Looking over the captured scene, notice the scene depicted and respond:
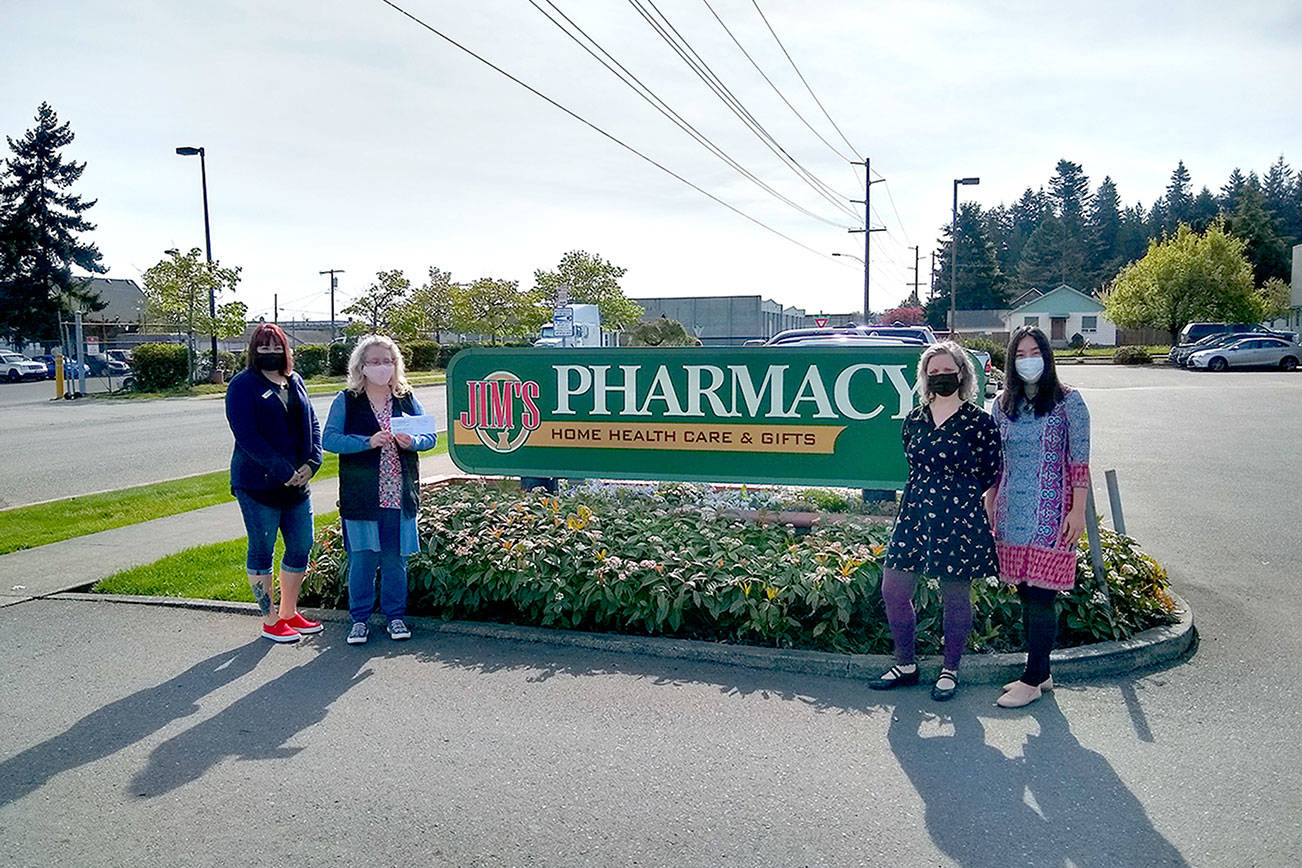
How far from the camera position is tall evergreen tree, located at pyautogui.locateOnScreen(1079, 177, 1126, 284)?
99.4 m

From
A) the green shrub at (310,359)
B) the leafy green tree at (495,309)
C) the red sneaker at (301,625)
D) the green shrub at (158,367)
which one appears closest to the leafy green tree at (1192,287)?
the leafy green tree at (495,309)

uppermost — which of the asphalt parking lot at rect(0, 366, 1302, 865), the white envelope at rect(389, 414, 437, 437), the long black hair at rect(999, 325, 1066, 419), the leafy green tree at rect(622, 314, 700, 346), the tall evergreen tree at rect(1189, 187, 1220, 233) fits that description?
the tall evergreen tree at rect(1189, 187, 1220, 233)

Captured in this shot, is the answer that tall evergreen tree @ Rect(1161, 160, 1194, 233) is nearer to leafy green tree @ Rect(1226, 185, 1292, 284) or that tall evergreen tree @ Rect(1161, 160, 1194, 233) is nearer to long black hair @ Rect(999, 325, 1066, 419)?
leafy green tree @ Rect(1226, 185, 1292, 284)

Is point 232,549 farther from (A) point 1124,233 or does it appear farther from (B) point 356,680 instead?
(A) point 1124,233

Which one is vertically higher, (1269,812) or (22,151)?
(22,151)

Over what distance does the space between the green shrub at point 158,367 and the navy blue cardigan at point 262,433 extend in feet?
92.2

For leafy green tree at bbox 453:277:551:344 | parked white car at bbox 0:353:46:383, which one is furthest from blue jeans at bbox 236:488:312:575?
leafy green tree at bbox 453:277:551:344

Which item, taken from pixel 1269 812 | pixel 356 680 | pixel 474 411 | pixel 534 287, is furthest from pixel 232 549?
pixel 534 287

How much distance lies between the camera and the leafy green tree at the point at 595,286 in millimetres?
51562

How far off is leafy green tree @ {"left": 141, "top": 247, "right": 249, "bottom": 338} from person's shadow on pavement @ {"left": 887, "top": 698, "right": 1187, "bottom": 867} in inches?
1222

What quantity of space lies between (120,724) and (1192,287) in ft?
179

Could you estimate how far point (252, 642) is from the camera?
554 centimetres

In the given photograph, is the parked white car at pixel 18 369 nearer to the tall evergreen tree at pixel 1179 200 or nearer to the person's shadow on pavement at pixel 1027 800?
the person's shadow on pavement at pixel 1027 800

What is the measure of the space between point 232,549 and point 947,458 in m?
5.77
